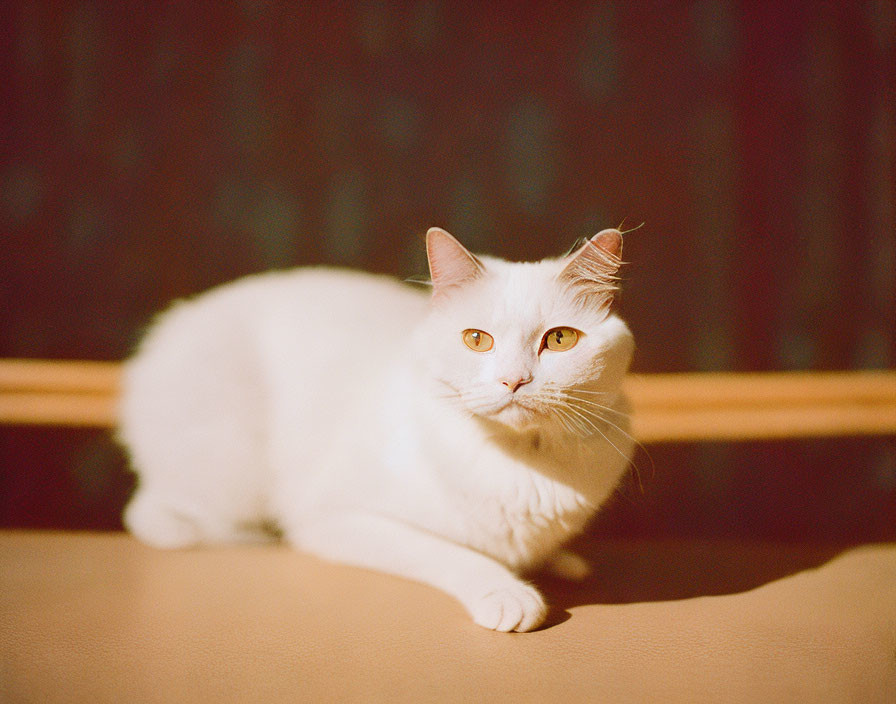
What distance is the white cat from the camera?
882 millimetres

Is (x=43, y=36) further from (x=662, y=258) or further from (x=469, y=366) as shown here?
(x=662, y=258)

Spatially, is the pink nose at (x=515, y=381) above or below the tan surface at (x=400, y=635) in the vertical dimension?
above

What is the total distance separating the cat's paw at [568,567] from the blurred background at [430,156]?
523mm

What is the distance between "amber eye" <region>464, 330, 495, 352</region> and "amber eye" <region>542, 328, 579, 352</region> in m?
0.08

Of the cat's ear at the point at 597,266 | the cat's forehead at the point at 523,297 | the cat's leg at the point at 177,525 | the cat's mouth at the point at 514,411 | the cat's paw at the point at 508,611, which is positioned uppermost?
the cat's ear at the point at 597,266

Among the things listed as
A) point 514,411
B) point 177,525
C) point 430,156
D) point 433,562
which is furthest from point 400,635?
point 430,156

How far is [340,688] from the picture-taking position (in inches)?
28.4

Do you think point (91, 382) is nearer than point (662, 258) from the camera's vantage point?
Yes

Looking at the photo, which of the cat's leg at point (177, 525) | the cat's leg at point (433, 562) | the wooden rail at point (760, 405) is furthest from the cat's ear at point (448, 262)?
the wooden rail at point (760, 405)

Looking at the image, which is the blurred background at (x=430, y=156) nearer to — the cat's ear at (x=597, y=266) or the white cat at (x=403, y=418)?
the white cat at (x=403, y=418)

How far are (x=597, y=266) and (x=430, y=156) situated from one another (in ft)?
2.96

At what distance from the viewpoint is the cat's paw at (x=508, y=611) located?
840mm

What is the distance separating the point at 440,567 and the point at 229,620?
31 cm

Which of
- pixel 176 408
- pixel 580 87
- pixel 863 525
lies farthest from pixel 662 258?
pixel 176 408
